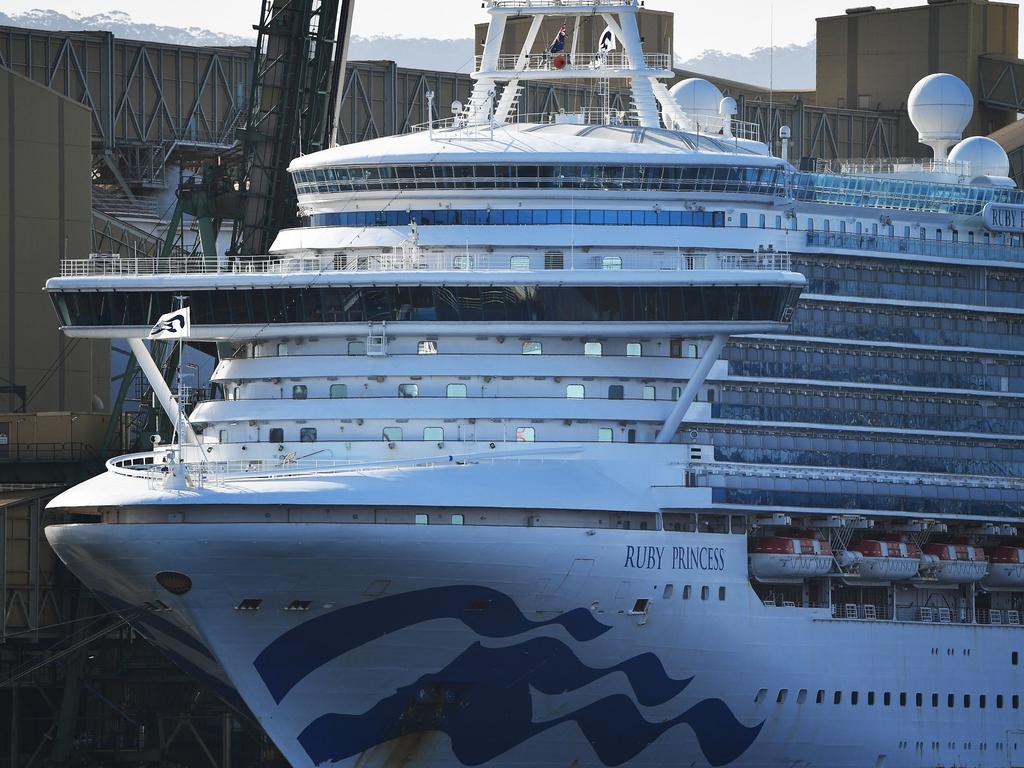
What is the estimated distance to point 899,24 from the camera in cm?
8944

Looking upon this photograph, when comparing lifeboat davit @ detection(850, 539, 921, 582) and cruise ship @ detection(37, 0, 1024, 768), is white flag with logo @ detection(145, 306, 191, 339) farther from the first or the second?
lifeboat davit @ detection(850, 539, 921, 582)

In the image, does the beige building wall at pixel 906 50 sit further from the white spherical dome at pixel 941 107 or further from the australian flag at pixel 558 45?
the australian flag at pixel 558 45

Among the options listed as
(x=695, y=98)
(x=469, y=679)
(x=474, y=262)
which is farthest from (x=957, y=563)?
(x=469, y=679)

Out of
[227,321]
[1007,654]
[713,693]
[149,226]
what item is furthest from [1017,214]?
[149,226]

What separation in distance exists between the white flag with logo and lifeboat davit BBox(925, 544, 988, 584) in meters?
17.3

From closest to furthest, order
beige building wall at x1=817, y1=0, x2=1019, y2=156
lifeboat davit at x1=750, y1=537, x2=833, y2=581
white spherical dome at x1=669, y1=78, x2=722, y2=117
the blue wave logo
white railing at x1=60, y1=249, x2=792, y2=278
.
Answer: the blue wave logo, white railing at x1=60, y1=249, x2=792, y2=278, lifeboat davit at x1=750, y1=537, x2=833, y2=581, white spherical dome at x1=669, y1=78, x2=722, y2=117, beige building wall at x1=817, y1=0, x2=1019, y2=156

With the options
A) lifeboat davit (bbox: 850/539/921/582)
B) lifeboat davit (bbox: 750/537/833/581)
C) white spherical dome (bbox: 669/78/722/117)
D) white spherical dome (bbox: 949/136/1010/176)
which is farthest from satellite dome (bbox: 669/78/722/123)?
lifeboat davit (bbox: 750/537/833/581)

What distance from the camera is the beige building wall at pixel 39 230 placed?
63.1m

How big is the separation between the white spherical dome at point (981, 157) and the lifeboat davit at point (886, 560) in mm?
13007

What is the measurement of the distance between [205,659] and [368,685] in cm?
333

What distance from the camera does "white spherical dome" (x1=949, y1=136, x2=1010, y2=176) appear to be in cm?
5903

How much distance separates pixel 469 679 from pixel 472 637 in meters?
0.87

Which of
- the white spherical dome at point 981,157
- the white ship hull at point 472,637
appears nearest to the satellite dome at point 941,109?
the white spherical dome at point 981,157

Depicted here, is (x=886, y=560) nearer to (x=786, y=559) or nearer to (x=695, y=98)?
(x=786, y=559)
